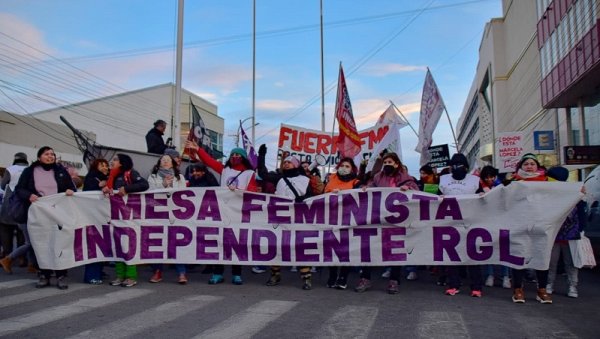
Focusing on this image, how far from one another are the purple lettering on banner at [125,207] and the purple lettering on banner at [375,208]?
3183 mm

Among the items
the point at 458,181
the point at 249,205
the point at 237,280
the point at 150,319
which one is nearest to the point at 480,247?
the point at 458,181

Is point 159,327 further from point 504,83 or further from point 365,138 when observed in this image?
point 504,83

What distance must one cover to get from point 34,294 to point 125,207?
1.66 metres

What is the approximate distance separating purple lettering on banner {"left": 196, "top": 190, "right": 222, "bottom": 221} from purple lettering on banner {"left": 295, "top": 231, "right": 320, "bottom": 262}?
1132 mm

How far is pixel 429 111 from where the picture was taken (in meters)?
13.1

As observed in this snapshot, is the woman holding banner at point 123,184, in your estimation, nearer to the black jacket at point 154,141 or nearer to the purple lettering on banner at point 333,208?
the purple lettering on banner at point 333,208

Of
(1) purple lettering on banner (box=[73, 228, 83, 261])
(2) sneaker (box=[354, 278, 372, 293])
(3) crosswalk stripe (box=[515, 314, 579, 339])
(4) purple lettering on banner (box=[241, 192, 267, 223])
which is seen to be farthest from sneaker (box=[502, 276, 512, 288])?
(1) purple lettering on banner (box=[73, 228, 83, 261])

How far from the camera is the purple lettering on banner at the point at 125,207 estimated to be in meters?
7.73

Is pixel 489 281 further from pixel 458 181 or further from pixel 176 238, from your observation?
pixel 176 238

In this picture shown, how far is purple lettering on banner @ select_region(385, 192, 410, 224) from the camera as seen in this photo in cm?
736

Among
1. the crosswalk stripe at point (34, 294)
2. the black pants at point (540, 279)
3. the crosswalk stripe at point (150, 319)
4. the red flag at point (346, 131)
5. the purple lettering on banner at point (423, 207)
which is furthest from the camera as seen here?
the red flag at point (346, 131)

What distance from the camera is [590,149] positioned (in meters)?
21.1

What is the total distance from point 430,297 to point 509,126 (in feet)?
136

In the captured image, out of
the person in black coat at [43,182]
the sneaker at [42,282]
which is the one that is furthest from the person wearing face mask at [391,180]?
the sneaker at [42,282]
